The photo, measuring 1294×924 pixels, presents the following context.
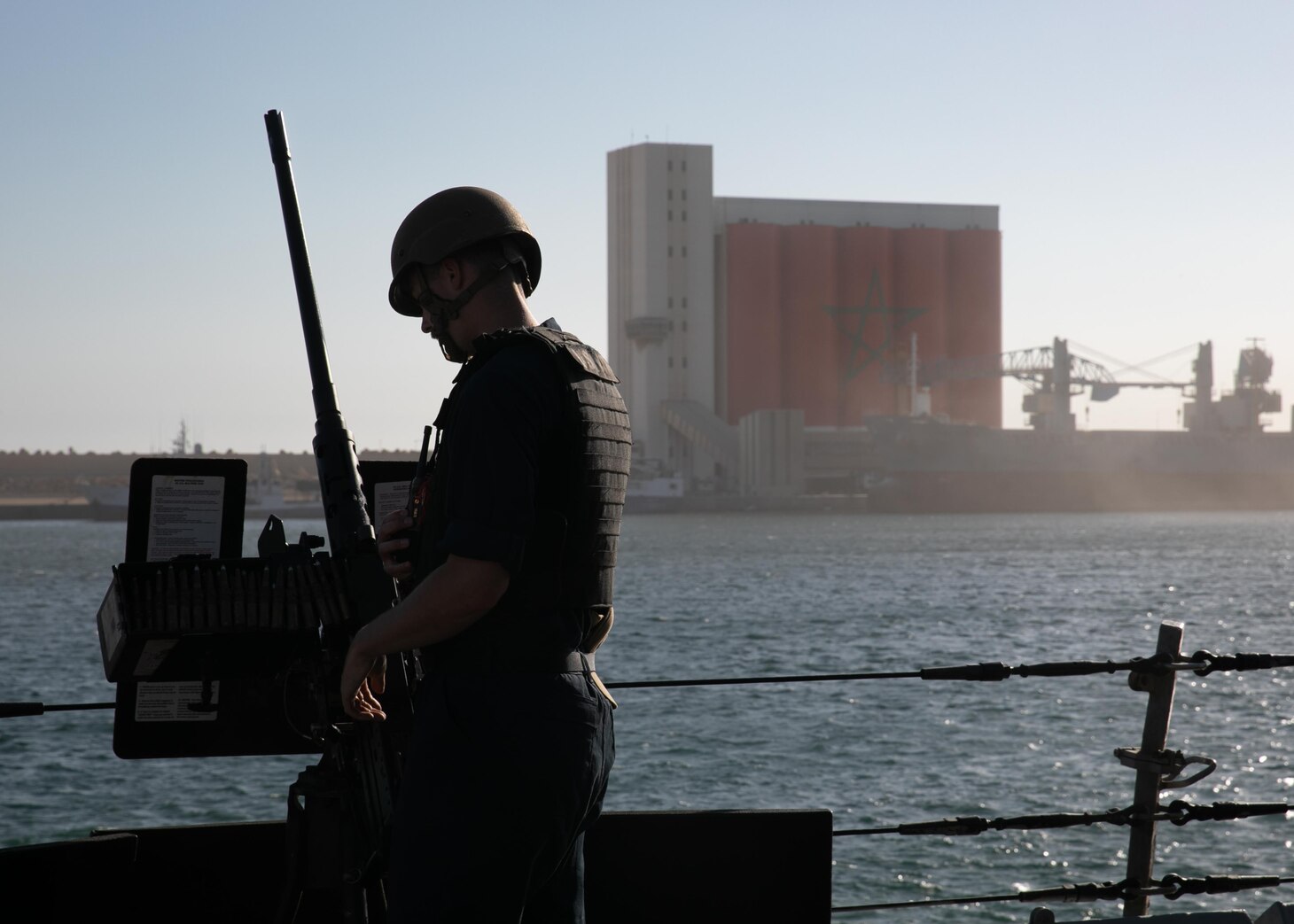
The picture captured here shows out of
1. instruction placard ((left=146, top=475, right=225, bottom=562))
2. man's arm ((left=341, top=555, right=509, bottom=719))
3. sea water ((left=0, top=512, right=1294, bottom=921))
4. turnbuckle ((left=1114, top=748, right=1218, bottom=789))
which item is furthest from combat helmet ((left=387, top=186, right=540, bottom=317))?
sea water ((left=0, top=512, right=1294, bottom=921))

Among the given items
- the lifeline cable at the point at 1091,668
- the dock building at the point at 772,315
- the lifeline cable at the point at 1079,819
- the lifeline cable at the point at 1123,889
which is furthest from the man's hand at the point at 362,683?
the dock building at the point at 772,315

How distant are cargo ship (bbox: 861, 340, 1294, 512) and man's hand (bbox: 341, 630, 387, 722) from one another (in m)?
76.3

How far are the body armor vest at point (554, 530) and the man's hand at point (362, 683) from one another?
0.10 m

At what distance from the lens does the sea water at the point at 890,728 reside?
9953 mm

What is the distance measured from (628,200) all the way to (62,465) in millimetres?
59204

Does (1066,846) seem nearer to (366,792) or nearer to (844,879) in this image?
(844,879)

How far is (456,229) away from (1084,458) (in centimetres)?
8571

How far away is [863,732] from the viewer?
1559 centimetres

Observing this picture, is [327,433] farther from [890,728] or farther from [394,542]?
[890,728]

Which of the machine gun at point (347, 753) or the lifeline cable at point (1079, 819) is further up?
the machine gun at point (347, 753)

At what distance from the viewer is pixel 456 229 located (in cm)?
176

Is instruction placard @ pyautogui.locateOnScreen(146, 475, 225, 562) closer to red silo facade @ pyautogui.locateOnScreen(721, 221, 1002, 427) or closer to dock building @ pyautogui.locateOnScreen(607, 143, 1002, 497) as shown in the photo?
dock building @ pyautogui.locateOnScreen(607, 143, 1002, 497)

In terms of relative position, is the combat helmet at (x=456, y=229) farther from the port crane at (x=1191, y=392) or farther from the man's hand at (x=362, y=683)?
the port crane at (x=1191, y=392)

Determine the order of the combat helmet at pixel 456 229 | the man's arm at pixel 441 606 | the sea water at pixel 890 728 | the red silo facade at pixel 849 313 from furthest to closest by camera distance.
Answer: the red silo facade at pixel 849 313, the sea water at pixel 890 728, the combat helmet at pixel 456 229, the man's arm at pixel 441 606
